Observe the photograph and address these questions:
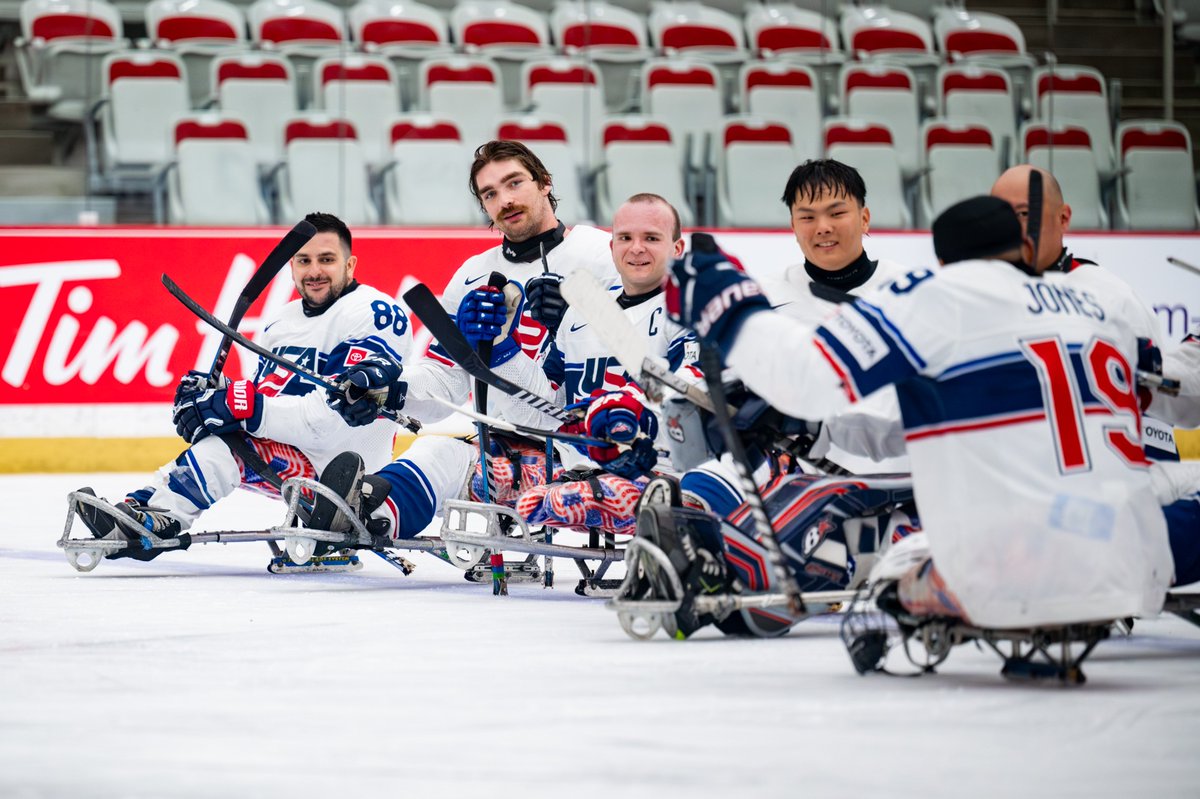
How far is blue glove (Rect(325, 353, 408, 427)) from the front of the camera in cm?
455

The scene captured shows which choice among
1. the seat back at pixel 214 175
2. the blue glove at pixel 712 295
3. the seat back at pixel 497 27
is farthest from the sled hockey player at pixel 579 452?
the seat back at pixel 497 27

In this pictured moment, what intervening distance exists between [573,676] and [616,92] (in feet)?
23.1

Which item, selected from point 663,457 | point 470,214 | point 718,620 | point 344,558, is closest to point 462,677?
point 718,620

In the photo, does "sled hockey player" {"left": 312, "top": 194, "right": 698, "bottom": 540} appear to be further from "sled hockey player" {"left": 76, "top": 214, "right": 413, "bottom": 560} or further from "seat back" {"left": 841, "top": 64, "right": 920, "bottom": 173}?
"seat back" {"left": 841, "top": 64, "right": 920, "bottom": 173}

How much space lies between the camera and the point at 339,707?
8.39 ft

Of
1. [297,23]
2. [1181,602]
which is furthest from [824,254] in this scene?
[297,23]

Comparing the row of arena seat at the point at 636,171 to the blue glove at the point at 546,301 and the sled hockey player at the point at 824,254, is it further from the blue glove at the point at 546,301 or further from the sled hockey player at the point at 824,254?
the sled hockey player at the point at 824,254

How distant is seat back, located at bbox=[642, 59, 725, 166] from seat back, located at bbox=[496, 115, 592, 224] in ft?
2.19

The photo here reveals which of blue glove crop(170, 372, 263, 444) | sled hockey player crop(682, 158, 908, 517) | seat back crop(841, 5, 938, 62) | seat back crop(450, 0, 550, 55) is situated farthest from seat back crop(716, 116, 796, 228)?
sled hockey player crop(682, 158, 908, 517)

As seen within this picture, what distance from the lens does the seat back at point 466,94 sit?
9.17m

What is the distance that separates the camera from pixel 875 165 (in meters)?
9.36

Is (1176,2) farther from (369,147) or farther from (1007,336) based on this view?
(1007,336)

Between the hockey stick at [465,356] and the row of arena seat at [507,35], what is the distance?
16.9ft

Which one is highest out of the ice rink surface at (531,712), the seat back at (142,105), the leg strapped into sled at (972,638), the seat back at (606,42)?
the seat back at (606,42)
